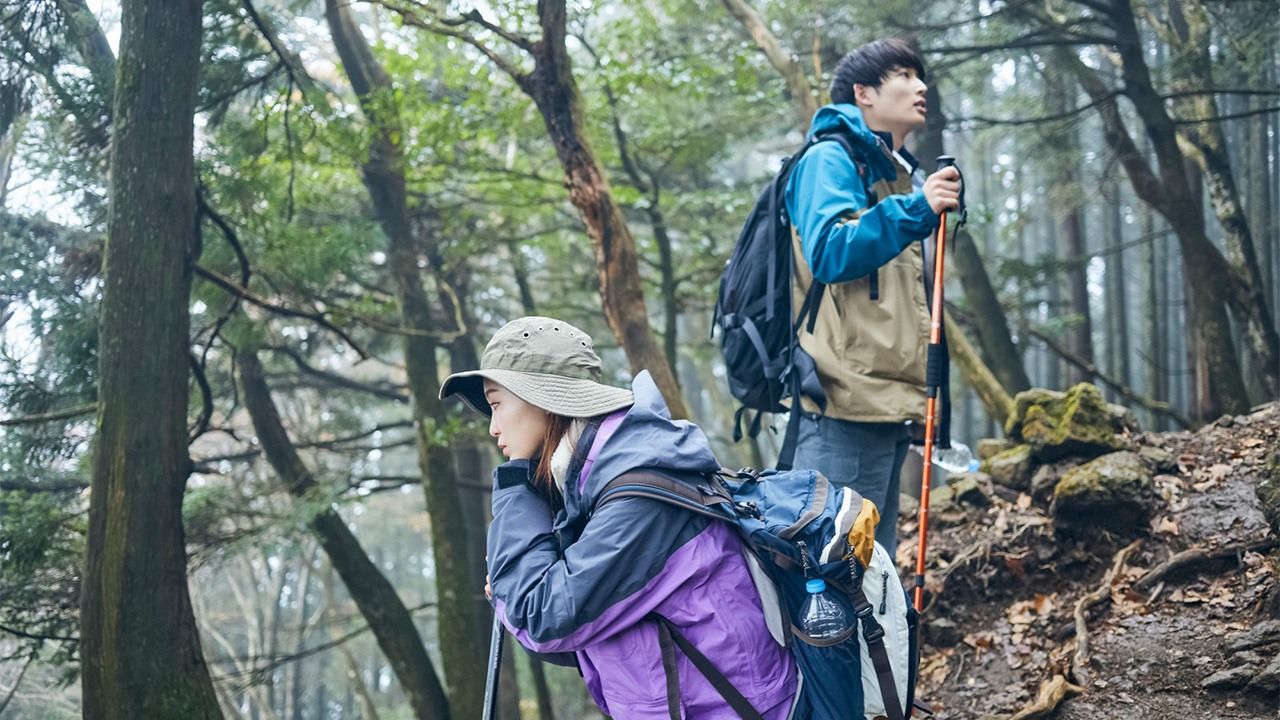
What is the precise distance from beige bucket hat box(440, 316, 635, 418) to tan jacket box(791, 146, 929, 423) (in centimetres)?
111

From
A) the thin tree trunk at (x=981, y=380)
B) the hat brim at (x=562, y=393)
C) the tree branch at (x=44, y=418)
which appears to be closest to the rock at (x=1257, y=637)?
the hat brim at (x=562, y=393)

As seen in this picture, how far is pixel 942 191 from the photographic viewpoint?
3070mm

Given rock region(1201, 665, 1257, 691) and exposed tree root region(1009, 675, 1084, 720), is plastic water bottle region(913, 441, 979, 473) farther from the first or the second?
rock region(1201, 665, 1257, 691)

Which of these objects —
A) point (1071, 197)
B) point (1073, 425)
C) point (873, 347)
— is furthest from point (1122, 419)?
point (1071, 197)

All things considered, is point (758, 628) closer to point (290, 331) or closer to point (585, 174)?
point (585, 174)

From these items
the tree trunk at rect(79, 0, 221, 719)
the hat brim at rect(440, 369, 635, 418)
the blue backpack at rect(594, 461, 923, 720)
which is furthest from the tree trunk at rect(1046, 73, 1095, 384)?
the hat brim at rect(440, 369, 635, 418)

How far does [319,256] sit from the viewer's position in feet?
26.0

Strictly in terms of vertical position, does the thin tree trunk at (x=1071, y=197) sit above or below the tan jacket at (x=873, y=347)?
above

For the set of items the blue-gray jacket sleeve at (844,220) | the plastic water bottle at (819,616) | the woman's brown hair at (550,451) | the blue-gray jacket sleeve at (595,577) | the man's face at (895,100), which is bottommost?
the plastic water bottle at (819,616)

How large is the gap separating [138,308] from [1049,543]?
483 cm

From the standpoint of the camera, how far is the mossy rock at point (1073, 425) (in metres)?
5.54

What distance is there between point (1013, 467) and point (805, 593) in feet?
13.8

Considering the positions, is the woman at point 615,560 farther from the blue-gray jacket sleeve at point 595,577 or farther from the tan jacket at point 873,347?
the tan jacket at point 873,347

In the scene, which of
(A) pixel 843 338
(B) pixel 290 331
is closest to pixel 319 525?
(B) pixel 290 331
